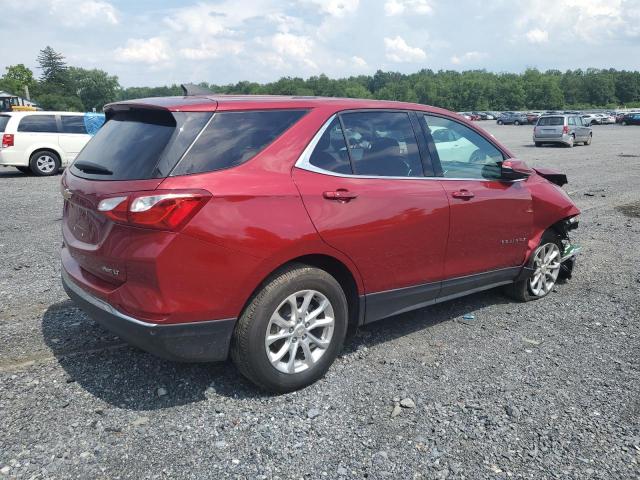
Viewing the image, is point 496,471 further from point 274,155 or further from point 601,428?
point 274,155

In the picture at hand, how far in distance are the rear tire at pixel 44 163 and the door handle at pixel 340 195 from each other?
13784mm

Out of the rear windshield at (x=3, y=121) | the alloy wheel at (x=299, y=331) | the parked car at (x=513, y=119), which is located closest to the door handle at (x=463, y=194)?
the alloy wheel at (x=299, y=331)

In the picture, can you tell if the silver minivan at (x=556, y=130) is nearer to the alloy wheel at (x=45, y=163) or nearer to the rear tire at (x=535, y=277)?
the alloy wheel at (x=45, y=163)

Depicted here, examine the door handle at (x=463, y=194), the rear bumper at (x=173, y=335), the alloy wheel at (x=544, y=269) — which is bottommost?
the alloy wheel at (x=544, y=269)

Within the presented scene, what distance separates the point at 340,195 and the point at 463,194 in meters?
1.22

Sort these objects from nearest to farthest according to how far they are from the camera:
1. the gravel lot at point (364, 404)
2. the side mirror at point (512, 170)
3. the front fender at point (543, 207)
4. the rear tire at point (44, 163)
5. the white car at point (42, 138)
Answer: the gravel lot at point (364, 404) < the side mirror at point (512, 170) < the front fender at point (543, 207) < the white car at point (42, 138) < the rear tire at point (44, 163)

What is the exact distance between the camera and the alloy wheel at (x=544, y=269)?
506 centimetres

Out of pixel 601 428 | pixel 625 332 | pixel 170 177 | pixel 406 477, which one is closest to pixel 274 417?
pixel 406 477

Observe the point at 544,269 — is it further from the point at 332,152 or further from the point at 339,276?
the point at 332,152

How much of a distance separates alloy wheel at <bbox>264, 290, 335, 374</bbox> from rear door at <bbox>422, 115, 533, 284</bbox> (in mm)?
1214

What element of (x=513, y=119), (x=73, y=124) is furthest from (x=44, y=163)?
(x=513, y=119)

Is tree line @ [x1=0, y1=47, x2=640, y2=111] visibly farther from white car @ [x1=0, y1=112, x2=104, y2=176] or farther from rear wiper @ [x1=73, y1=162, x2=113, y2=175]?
rear wiper @ [x1=73, y1=162, x2=113, y2=175]

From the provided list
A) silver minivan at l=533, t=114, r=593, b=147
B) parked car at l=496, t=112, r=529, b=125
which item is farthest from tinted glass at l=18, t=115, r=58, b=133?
parked car at l=496, t=112, r=529, b=125

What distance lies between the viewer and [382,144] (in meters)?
3.83
